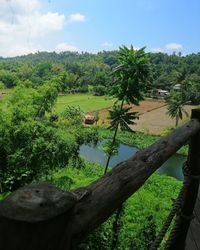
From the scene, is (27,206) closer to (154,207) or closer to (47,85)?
(47,85)

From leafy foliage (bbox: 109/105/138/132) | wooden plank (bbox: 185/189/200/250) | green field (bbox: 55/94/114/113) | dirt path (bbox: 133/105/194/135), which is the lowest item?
dirt path (bbox: 133/105/194/135)

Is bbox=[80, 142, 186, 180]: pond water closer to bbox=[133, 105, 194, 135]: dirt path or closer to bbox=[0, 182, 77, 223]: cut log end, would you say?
bbox=[133, 105, 194, 135]: dirt path

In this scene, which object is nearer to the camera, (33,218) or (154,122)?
(33,218)

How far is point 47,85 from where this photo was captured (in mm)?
13070

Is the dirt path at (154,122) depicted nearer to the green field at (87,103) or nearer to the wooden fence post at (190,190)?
the green field at (87,103)

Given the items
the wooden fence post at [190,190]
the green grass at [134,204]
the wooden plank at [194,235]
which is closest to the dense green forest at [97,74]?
the green grass at [134,204]

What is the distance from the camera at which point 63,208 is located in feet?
1.98

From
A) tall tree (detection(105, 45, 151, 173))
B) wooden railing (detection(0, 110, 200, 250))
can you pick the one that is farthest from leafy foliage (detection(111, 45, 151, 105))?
wooden railing (detection(0, 110, 200, 250))

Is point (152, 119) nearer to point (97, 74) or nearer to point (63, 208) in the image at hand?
point (97, 74)

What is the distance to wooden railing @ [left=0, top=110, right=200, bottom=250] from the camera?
0.54 m

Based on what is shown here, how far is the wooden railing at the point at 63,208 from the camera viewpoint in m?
0.54

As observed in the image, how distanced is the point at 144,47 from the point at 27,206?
914cm

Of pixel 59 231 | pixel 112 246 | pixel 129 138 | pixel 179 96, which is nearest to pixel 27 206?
pixel 59 231

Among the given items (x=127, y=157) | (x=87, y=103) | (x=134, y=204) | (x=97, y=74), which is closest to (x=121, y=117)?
(x=134, y=204)
